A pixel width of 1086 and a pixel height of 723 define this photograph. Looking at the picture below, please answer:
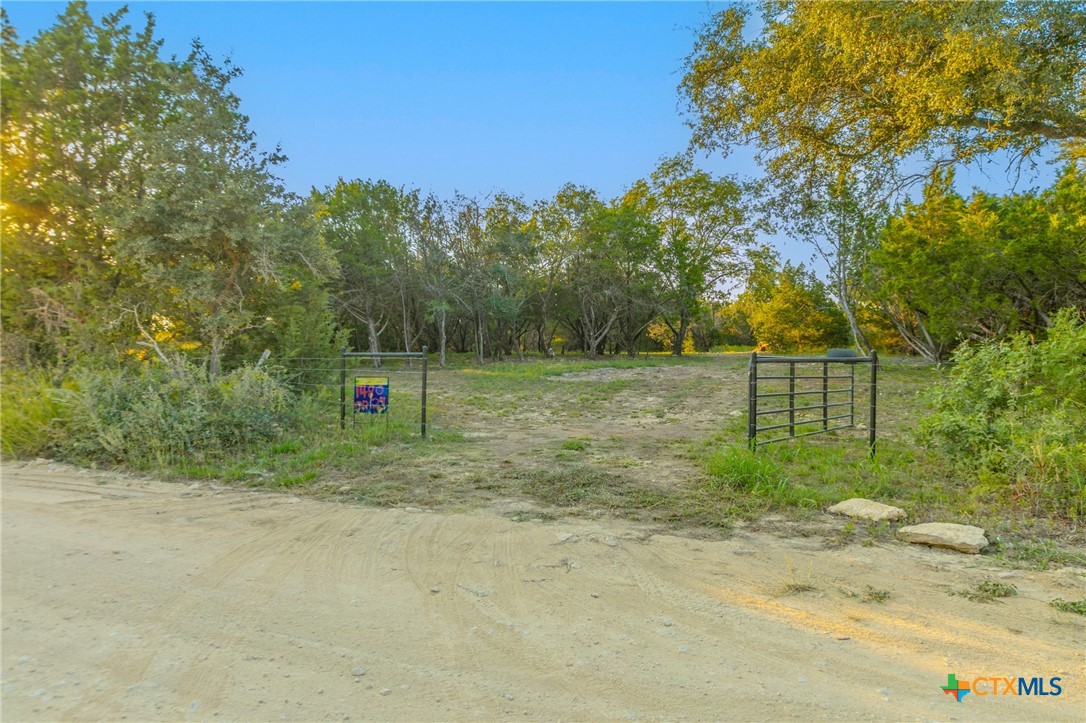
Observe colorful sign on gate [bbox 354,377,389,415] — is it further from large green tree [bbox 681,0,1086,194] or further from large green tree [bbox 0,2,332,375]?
large green tree [bbox 681,0,1086,194]

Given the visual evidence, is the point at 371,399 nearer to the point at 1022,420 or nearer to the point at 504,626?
the point at 504,626

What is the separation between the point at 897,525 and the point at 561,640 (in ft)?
9.55

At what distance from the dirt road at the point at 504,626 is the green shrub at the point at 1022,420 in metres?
1.38

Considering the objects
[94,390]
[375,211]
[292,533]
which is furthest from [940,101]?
[375,211]

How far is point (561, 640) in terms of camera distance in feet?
7.99

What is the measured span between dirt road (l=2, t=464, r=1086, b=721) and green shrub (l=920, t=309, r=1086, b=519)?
1378 millimetres

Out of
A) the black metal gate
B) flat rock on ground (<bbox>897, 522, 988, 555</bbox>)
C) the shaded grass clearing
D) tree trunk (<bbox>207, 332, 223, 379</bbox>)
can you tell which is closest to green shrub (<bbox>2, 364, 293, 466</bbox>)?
the shaded grass clearing

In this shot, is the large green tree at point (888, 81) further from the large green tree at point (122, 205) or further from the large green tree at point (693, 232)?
the large green tree at point (693, 232)

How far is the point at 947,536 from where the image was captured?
11.8 ft

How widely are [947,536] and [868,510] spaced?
2.06 ft

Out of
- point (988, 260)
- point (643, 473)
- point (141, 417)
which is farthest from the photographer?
point (988, 260)

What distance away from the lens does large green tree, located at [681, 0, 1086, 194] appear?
5789 mm

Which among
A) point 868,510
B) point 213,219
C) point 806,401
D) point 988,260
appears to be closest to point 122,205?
point 213,219

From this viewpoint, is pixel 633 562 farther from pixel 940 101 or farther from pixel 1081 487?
pixel 940 101
